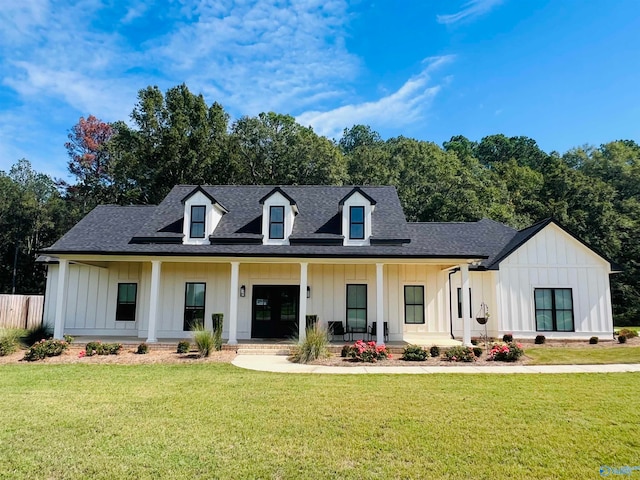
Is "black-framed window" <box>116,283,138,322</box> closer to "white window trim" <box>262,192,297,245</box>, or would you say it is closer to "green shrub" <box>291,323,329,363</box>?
"white window trim" <box>262,192,297,245</box>

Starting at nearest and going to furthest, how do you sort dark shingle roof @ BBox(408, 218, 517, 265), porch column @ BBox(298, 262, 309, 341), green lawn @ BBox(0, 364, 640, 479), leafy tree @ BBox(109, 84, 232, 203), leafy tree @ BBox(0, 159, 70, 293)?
green lawn @ BBox(0, 364, 640, 479) → porch column @ BBox(298, 262, 309, 341) → dark shingle roof @ BBox(408, 218, 517, 265) → leafy tree @ BBox(109, 84, 232, 203) → leafy tree @ BBox(0, 159, 70, 293)

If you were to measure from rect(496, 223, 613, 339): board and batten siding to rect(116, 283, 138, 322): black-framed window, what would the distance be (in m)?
15.4

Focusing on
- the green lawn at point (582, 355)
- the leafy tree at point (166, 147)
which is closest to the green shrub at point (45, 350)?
the green lawn at point (582, 355)

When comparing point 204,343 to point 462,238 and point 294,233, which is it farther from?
point 462,238

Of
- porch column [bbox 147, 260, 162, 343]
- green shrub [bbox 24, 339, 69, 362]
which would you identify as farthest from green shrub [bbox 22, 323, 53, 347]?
porch column [bbox 147, 260, 162, 343]

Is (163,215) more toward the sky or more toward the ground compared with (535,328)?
more toward the sky

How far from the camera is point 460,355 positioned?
12359mm

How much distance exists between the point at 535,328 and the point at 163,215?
16370 mm

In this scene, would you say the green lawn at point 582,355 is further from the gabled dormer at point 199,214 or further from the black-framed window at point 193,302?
the gabled dormer at point 199,214

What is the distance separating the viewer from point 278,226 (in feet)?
53.7

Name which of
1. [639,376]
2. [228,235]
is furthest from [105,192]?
[639,376]

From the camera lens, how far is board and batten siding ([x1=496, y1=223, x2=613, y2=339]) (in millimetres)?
16766

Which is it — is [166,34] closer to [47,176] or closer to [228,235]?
[228,235]

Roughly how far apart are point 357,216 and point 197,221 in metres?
6.43
